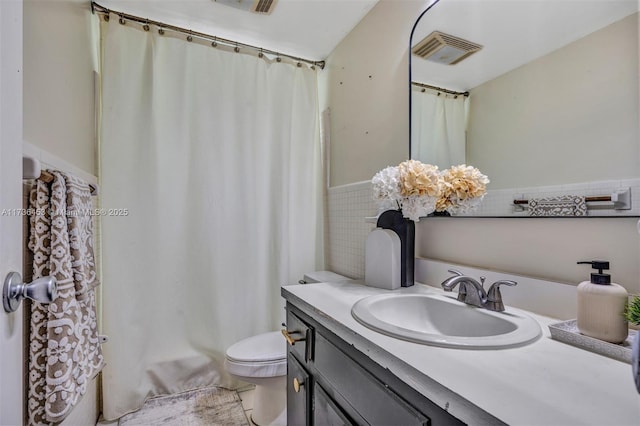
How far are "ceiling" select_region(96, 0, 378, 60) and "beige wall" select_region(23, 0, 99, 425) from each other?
1.18 feet

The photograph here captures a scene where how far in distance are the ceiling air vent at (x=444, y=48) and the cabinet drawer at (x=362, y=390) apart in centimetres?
115

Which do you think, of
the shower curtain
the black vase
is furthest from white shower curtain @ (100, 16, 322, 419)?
the black vase

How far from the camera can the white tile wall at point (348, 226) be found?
1735mm

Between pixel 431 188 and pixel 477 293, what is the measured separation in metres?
0.37

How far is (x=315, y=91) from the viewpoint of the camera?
2.22 meters

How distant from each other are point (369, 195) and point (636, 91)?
110 centimetres

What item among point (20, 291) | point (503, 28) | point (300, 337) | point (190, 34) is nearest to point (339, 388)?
point (300, 337)

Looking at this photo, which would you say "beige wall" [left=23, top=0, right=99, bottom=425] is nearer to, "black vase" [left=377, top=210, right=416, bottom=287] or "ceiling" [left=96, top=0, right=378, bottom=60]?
"ceiling" [left=96, top=0, right=378, bottom=60]

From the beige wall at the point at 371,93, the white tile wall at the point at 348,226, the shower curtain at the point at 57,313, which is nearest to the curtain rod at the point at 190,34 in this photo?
the beige wall at the point at 371,93

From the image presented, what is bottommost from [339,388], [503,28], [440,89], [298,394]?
[298,394]

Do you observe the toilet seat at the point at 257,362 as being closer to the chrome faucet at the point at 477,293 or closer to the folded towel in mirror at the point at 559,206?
the chrome faucet at the point at 477,293

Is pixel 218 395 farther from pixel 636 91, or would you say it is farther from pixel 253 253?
pixel 636 91

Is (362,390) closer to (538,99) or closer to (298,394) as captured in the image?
(298,394)

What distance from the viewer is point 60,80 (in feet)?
3.98
